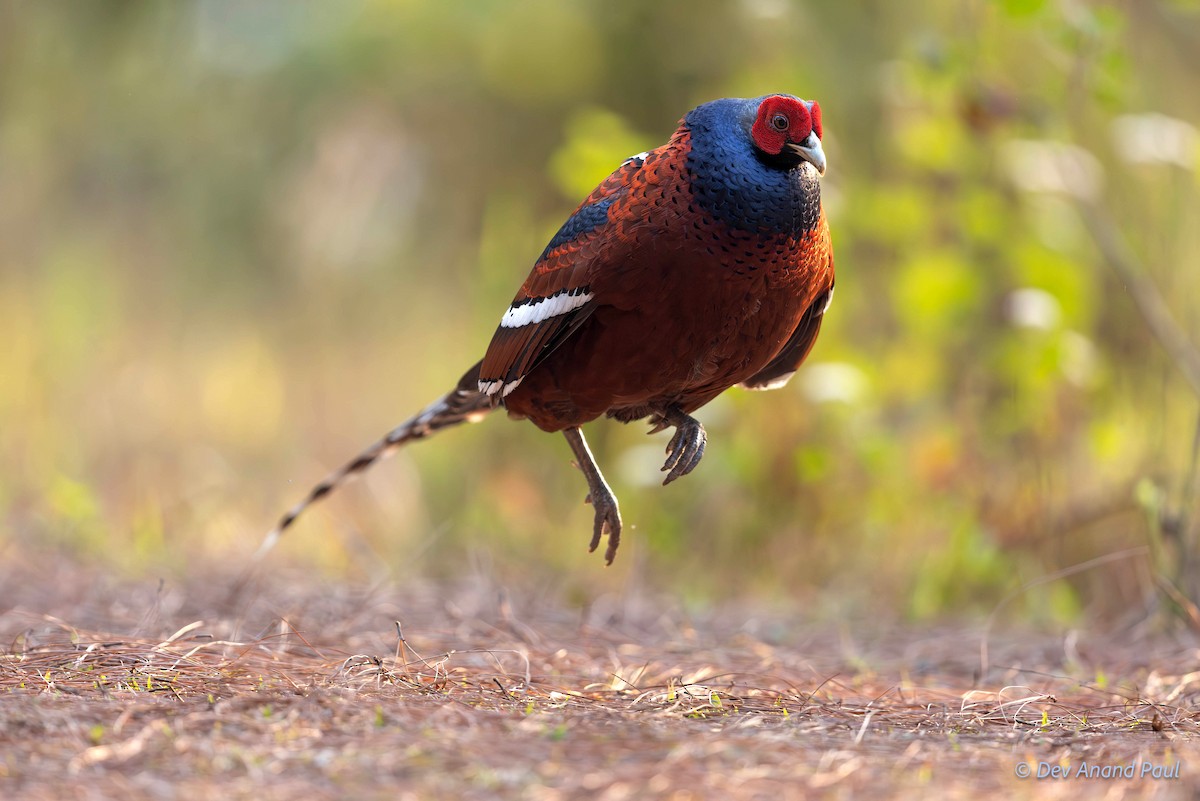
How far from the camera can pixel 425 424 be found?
5.21 meters

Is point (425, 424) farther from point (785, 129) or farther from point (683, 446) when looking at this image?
point (785, 129)

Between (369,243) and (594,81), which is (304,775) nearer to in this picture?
(594,81)

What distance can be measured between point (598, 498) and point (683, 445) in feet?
1.54

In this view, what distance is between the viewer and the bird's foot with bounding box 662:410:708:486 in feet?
14.6

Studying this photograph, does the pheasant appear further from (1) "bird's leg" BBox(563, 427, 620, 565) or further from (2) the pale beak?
(1) "bird's leg" BBox(563, 427, 620, 565)

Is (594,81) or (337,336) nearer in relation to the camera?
(594,81)

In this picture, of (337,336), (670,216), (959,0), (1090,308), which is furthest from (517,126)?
(670,216)

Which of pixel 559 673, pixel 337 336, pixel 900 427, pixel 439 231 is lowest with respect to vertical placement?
pixel 559 673

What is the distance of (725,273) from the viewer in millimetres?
3670

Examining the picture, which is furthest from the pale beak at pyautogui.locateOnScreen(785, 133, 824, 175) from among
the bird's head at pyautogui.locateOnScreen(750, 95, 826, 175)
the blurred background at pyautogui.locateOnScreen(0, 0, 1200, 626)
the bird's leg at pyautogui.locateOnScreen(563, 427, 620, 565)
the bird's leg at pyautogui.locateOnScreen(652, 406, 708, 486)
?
the blurred background at pyautogui.locateOnScreen(0, 0, 1200, 626)

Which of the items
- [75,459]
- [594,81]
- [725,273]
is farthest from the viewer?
[594,81]

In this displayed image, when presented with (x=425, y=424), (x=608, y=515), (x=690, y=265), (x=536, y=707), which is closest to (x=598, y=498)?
(x=608, y=515)

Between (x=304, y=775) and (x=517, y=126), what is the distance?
721 centimetres

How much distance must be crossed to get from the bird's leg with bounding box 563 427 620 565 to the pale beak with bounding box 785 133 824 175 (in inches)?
56.9
